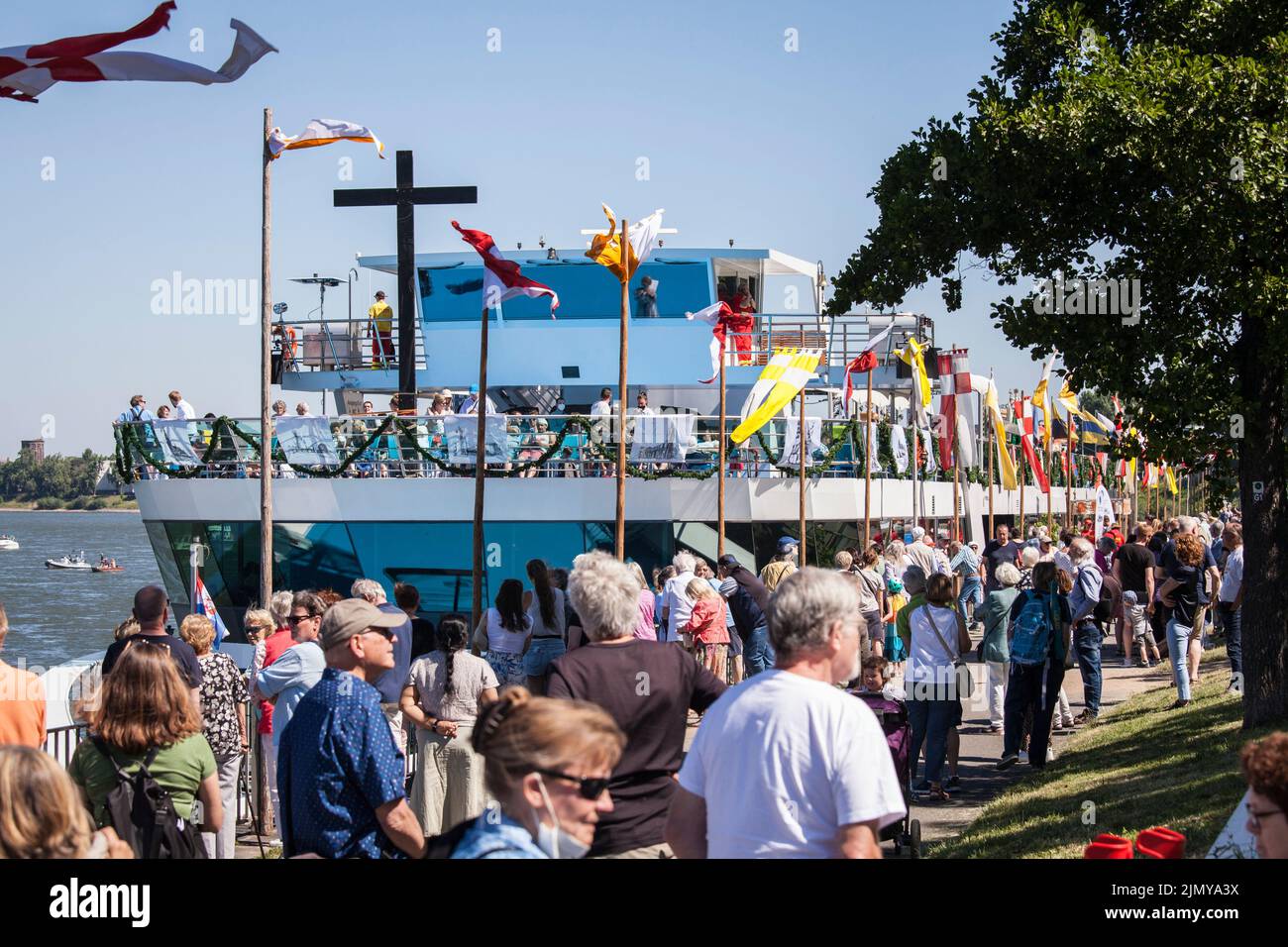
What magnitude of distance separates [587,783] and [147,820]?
2.48m

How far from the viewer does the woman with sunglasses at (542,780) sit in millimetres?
3861

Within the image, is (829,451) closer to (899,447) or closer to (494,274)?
(899,447)

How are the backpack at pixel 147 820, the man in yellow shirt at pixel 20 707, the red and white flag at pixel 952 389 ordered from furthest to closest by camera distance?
1. the red and white flag at pixel 952 389
2. the man in yellow shirt at pixel 20 707
3. the backpack at pixel 147 820

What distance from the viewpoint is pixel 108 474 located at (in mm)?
27969

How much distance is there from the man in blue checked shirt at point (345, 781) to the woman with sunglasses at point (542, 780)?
1.53 m

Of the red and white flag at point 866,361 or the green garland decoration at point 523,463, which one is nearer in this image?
the green garland decoration at point 523,463

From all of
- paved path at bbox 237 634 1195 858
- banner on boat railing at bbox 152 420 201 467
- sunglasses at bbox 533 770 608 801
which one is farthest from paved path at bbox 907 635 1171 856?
banner on boat railing at bbox 152 420 201 467

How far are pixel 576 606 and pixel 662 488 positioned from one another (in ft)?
62.2

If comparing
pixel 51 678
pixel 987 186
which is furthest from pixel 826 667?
pixel 51 678

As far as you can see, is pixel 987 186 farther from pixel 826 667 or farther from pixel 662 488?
pixel 662 488

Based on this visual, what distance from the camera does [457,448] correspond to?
974 inches

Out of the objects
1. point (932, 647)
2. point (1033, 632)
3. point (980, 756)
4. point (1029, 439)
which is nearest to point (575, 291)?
point (1029, 439)

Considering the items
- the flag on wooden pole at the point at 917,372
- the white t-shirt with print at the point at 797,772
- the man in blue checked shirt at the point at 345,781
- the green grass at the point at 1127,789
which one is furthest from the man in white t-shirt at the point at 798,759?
the flag on wooden pole at the point at 917,372

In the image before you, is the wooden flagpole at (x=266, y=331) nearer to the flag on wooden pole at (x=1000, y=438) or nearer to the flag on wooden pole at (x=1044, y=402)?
the flag on wooden pole at (x=1000, y=438)
